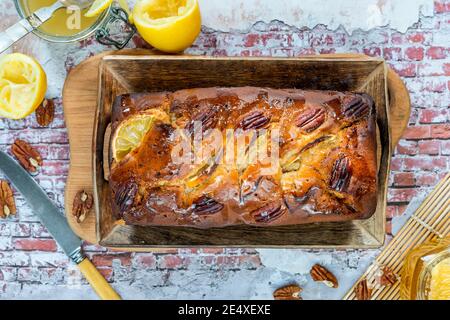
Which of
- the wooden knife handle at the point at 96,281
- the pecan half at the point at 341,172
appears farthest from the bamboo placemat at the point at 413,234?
the wooden knife handle at the point at 96,281

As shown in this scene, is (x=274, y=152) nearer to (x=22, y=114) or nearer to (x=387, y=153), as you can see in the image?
(x=387, y=153)

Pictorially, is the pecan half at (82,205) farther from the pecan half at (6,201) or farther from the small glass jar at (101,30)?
the small glass jar at (101,30)

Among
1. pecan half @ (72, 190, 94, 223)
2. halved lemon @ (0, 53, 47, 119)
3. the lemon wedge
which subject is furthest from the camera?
pecan half @ (72, 190, 94, 223)

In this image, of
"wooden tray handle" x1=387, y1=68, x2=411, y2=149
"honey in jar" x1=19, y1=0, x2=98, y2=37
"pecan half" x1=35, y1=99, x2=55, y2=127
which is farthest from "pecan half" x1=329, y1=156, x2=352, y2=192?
"pecan half" x1=35, y1=99, x2=55, y2=127

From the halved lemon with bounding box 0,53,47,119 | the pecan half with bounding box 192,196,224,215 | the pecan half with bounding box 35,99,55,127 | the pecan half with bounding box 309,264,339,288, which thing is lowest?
the pecan half with bounding box 309,264,339,288

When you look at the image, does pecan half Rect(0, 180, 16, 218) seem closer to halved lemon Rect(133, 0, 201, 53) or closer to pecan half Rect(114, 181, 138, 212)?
pecan half Rect(114, 181, 138, 212)

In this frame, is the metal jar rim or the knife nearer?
the metal jar rim
